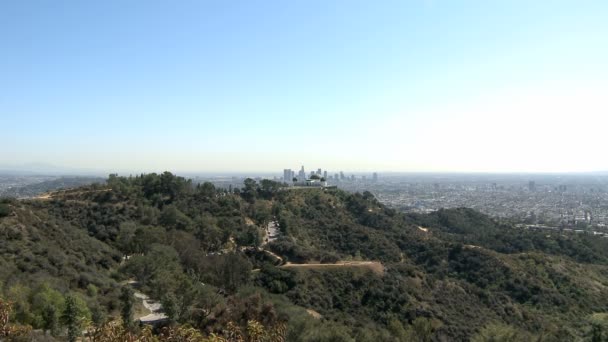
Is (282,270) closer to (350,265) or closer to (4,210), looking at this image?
(350,265)

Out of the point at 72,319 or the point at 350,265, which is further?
the point at 350,265

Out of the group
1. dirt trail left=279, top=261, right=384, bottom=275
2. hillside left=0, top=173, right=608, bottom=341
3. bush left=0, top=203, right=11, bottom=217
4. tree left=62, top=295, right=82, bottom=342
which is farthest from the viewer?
dirt trail left=279, top=261, right=384, bottom=275

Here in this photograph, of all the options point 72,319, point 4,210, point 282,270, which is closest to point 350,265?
point 282,270

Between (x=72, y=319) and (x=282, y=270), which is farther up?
(x=72, y=319)

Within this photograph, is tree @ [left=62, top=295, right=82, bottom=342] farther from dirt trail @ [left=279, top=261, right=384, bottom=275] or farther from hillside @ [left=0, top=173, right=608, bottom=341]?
dirt trail @ [left=279, top=261, right=384, bottom=275]

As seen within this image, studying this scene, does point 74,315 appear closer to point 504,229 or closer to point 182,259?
point 182,259

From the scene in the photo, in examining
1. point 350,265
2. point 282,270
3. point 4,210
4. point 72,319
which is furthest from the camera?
point 350,265

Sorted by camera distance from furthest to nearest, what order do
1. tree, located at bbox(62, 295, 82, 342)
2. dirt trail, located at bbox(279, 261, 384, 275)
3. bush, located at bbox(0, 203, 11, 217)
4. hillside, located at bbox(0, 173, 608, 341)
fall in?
dirt trail, located at bbox(279, 261, 384, 275) → bush, located at bbox(0, 203, 11, 217) → hillside, located at bbox(0, 173, 608, 341) → tree, located at bbox(62, 295, 82, 342)

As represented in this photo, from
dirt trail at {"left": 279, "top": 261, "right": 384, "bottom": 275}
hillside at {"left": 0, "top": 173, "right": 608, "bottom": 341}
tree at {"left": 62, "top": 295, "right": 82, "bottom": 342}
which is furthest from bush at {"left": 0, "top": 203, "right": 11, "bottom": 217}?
dirt trail at {"left": 279, "top": 261, "right": 384, "bottom": 275}

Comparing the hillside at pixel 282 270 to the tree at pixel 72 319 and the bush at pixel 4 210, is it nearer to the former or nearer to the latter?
the bush at pixel 4 210
